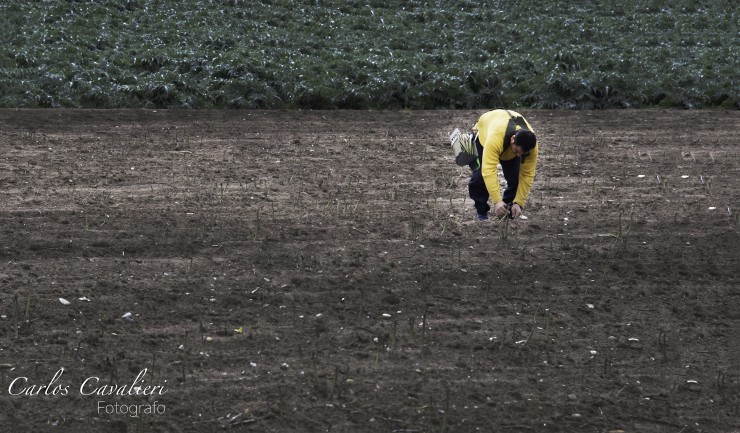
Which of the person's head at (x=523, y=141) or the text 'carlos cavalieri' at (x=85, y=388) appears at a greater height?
the person's head at (x=523, y=141)

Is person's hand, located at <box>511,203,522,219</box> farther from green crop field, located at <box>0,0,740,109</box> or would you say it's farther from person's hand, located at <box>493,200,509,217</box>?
green crop field, located at <box>0,0,740,109</box>

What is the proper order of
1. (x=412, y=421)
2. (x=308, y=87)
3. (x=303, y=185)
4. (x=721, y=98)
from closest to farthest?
(x=412, y=421) < (x=303, y=185) < (x=308, y=87) < (x=721, y=98)

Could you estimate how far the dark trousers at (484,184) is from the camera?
32.6ft

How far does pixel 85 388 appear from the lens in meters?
6.66

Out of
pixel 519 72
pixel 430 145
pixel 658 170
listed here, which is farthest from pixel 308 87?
pixel 658 170

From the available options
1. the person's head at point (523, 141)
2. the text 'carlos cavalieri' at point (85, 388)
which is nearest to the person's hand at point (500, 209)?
the person's head at point (523, 141)

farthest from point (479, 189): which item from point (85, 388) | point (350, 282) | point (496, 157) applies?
point (85, 388)

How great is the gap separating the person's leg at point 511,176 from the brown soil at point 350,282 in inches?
13.0

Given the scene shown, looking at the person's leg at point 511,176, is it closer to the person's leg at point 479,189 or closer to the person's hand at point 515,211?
the person's leg at point 479,189

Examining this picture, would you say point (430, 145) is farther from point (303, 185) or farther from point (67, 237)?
point (67, 237)

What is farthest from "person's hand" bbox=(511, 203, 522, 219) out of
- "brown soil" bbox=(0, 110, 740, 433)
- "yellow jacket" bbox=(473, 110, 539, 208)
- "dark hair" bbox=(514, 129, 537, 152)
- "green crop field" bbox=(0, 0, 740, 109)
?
"green crop field" bbox=(0, 0, 740, 109)

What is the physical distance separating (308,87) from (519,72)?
3.47 meters

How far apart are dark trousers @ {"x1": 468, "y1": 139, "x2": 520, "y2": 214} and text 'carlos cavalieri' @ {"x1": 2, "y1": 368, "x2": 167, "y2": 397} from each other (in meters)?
4.35

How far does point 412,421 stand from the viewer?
6590mm
